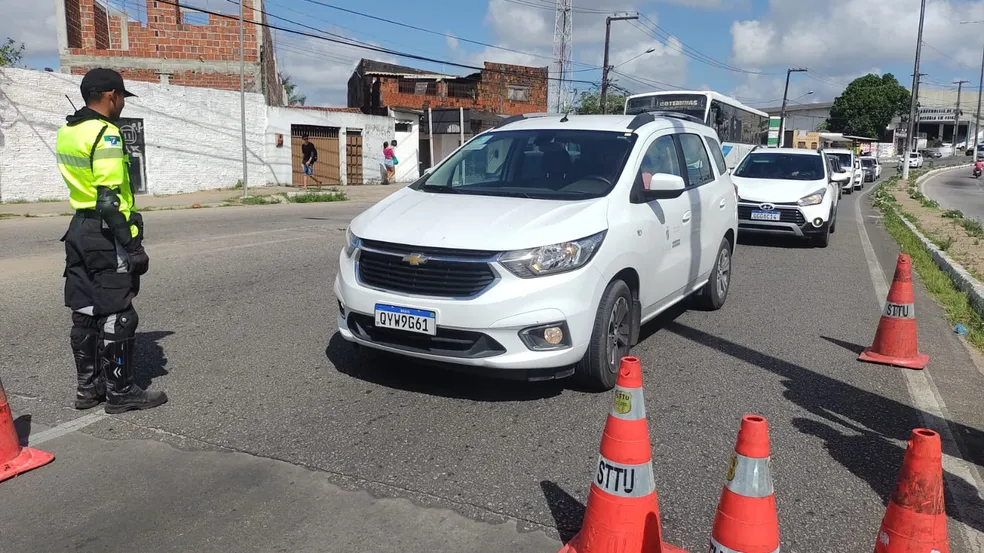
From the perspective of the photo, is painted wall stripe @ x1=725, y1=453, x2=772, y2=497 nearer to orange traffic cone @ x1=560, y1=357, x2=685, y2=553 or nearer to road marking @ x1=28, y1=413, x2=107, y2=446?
orange traffic cone @ x1=560, y1=357, x2=685, y2=553

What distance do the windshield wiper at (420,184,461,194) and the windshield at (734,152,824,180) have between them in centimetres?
982

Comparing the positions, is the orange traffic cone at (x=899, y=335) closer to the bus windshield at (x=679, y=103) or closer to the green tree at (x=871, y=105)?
the bus windshield at (x=679, y=103)

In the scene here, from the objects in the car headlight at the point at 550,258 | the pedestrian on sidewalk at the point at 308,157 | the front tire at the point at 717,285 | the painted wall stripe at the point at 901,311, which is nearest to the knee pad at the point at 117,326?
the car headlight at the point at 550,258

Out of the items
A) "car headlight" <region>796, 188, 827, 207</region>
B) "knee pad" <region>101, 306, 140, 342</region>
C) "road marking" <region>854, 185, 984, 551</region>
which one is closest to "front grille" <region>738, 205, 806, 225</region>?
"car headlight" <region>796, 188, 827, 207</region>

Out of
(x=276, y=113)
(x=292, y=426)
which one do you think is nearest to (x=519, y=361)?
(x=292, y=426)

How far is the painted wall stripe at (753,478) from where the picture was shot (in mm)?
2504

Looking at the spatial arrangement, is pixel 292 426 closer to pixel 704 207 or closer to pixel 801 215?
pixel 704 207

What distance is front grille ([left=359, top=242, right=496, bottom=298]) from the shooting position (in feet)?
14.4

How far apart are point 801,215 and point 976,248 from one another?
2.59 meters

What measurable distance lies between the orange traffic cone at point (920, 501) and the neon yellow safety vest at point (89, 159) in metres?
3.92

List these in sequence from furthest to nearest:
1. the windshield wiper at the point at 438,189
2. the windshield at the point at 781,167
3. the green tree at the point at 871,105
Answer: the green tree at the point at 871,105 → the windshield at the point at 781,167 → the windshield wiper at the point at 438,189

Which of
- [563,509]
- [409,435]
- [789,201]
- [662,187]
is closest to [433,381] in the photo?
[409,435]

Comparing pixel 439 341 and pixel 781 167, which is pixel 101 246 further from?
pixel 781 167

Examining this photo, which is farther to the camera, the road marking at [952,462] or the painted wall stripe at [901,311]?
the painted wall stripe at [901,311]
